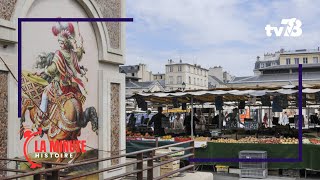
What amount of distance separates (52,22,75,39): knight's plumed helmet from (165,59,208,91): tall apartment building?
97.1 m

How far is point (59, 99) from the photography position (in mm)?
9336

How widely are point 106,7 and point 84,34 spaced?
4.02 feet

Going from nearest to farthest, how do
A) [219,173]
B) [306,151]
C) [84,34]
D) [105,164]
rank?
1. [84,34]
2. [105,164]
3. [306,151]
4. [219,173]

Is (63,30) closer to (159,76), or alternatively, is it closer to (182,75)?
(182,75)

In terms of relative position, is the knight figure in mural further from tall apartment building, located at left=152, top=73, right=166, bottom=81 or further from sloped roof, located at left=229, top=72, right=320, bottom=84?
tall apartment building, located at left=152, top=73, right=166, bottom=81

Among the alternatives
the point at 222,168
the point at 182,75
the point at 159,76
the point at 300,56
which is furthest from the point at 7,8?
the point at 159,76

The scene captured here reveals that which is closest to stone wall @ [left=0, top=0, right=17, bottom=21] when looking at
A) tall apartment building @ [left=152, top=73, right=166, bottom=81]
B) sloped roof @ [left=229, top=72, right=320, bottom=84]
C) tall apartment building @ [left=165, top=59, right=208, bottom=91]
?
sloped roof @ [left=229, top=72, right=320, bottom=84]

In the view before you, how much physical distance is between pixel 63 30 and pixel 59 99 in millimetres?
1460

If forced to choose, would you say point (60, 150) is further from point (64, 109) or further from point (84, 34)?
point (84, 34)

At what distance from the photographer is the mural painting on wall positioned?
8.53m

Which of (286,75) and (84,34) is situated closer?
(84,34)

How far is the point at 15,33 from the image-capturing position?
7.94 metres

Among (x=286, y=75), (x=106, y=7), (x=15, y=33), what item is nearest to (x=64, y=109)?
(x=15, y=33)

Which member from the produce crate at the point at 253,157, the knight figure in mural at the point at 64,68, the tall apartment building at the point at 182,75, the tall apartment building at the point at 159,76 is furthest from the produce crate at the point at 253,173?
the tall apartment building at the point at 159,76
